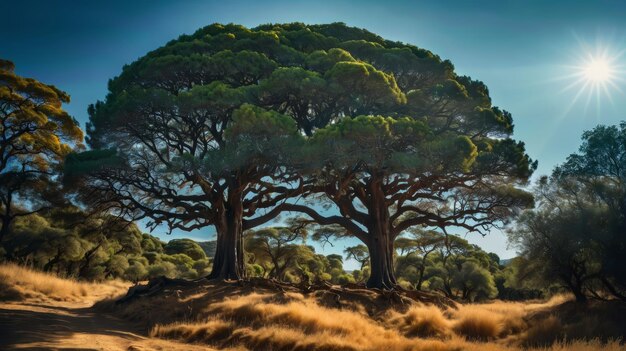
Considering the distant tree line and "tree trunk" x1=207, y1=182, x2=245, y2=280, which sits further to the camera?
"tree trunk" x1=207, y1=182, x2=245, y2=280

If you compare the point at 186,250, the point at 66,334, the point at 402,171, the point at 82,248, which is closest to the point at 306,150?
the point at 402,171

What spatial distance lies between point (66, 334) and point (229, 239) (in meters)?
11.8

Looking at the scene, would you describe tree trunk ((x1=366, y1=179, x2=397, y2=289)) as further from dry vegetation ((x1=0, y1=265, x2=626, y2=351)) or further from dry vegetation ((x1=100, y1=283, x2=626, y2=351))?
dry vegetation ((x1=100, y1=283, x2=626, y2=351))

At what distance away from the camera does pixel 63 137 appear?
24.7 m

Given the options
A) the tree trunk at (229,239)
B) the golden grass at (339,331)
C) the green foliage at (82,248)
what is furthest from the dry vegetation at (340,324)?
the green foliage at (82,248)

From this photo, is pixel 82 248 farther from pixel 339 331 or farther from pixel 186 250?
pixel 186 250

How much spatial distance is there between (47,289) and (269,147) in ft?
43.6

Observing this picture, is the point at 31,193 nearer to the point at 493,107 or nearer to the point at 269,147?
the point at 269,147

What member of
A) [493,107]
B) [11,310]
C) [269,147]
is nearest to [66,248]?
[11,310]

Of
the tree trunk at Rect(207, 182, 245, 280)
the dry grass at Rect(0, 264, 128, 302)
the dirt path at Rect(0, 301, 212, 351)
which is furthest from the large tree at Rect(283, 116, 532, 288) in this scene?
the dry grass at Rect(0, 264, 128, 302)

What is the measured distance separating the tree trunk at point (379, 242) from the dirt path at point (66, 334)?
13.8 meters

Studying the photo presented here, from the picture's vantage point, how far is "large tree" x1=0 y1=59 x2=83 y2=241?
22500 mm

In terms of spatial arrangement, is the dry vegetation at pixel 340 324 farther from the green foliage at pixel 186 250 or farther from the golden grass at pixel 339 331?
the green foliage at pixel 186 250

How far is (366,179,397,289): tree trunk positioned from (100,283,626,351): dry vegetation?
5.12 meters
